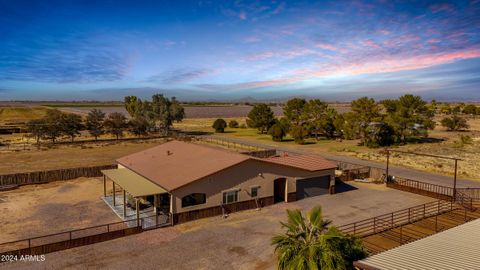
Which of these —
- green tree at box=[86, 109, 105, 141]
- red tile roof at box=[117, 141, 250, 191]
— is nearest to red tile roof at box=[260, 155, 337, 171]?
red tile roof at box=[117, 141, 250, 191]

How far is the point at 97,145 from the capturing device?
62.2m

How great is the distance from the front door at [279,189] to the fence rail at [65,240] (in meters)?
11.1

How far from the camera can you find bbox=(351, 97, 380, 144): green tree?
2376 inches

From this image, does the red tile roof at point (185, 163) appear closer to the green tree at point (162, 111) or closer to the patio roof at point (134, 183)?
the patio roof at point (134, 183)

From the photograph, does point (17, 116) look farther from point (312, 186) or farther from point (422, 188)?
point (422, 188)

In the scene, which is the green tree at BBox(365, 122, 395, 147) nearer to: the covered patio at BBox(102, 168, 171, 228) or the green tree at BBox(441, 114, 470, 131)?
the green tree at BBox(441, 114, 470, 131)

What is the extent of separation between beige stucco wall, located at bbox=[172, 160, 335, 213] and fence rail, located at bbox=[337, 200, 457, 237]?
22.1 ft

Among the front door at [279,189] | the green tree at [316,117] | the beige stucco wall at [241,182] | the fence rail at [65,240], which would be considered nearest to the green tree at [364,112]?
the green tree at [316,117]

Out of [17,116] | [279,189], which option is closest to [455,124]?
[279,189]

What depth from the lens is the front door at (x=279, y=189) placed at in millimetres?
28500

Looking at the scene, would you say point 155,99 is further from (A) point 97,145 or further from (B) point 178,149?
(B) point 178,149

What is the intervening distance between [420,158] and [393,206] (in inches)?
958

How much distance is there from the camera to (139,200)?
2483 cm

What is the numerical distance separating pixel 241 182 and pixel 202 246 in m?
7.19
